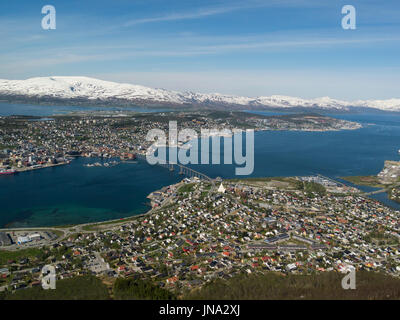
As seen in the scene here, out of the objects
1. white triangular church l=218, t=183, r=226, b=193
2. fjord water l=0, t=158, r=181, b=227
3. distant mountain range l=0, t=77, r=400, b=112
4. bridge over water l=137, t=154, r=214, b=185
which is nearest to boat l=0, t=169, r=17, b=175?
fjord water l=0, t=158, r=181, b=227

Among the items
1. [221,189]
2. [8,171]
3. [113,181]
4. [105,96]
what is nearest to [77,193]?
[113,181]

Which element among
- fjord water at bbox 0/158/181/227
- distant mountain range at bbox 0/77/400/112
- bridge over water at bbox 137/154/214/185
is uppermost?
distant mountain range at bbox 0/77/400/112

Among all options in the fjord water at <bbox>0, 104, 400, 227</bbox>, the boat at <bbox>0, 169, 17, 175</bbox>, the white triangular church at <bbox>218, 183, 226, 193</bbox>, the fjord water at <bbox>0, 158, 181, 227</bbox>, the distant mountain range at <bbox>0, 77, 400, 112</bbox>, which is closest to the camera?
the fjord water at <bbox>0, 158, 181, 227</bbox>

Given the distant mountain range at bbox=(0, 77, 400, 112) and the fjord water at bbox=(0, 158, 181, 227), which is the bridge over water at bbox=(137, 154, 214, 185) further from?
the distant mountain range at bbox=(0, 77, 400, 112)

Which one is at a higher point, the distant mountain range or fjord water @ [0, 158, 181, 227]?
the distant mountain range
